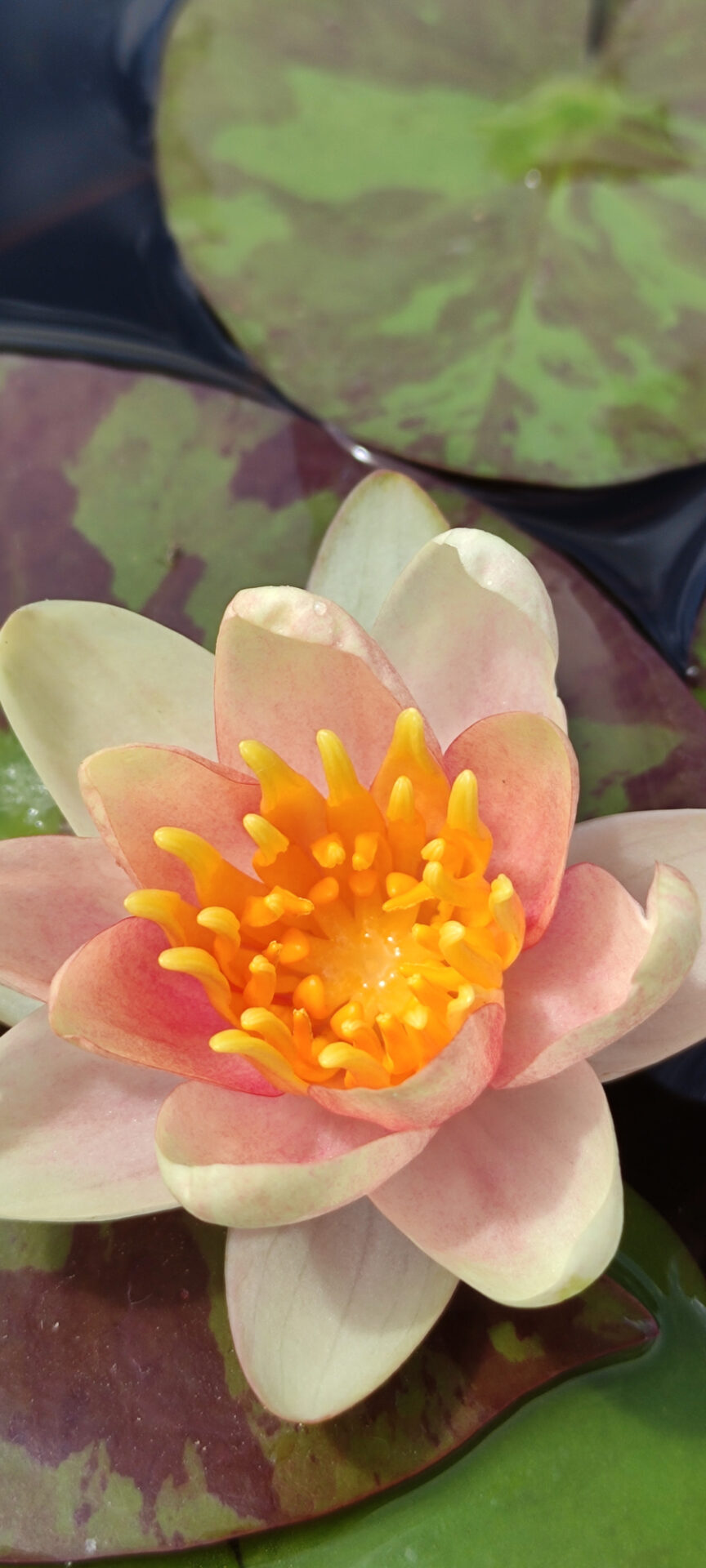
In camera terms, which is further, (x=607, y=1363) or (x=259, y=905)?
(x=607, y=1363)

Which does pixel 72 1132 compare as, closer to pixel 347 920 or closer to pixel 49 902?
pixel 49 902

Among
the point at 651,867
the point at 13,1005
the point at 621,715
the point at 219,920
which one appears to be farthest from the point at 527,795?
the point at 13,1005

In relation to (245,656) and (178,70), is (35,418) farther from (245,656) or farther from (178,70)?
(178,70)

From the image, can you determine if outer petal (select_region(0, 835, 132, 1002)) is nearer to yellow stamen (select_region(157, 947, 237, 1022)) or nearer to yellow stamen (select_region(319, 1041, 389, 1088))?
yellow stamen (select_region(157, 947, 237, 1022))

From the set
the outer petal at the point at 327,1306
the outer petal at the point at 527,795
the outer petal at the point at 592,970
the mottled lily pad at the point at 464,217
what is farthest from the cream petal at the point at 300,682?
the mottled lily pad at the point at 464,217

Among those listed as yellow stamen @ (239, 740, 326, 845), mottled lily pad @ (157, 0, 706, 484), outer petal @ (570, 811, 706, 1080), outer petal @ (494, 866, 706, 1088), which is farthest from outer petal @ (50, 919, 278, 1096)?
mottled lily pad @ (157, 0, 706, 484)

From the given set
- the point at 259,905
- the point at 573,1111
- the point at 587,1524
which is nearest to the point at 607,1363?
the point at 587,1524

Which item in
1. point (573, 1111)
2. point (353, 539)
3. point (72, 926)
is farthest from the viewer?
point (353, 539)
